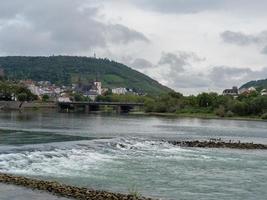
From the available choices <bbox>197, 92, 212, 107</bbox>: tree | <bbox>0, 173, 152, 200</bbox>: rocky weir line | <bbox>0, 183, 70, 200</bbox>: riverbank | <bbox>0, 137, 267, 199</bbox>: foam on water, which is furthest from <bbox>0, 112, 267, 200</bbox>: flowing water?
<bbox>197, 92, 212, 107</bbox>: tree

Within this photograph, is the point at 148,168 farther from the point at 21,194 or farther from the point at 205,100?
the point at 205,100

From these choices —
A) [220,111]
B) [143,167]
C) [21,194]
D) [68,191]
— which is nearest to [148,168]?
[143,167]

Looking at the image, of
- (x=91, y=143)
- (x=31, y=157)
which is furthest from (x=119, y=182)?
(x=91, y=143)

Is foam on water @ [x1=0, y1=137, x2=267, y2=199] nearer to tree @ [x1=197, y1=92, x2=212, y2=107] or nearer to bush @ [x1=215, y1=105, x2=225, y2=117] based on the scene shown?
bush @ [x1=215, y1=105, x2=225, y2=117]

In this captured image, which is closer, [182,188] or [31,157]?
[182,188]

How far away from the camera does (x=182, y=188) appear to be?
100 ft

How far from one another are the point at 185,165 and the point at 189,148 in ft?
56.1

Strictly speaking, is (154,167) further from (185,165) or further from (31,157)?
(31,157)

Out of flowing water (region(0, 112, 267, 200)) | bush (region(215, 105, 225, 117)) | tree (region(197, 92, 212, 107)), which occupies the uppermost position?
tree (region(197, 92, 212, 107))

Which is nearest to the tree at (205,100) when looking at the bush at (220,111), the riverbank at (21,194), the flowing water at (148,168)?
the bush at (220,111)

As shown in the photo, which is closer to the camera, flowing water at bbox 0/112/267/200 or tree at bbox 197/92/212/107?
flowing water at bbox 0/112/267/200

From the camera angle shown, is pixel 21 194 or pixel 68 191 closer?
pixel 21 194

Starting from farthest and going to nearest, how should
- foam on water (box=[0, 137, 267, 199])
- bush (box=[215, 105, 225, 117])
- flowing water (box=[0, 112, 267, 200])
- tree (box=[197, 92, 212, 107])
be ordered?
tree (box=[197, 92, 212, 107]) < bush (box=[215, 105, 225, 117]) < foam on water (box=[0, 137, 267, 199]) < flowing water (box=[0, 112, 267, 200])

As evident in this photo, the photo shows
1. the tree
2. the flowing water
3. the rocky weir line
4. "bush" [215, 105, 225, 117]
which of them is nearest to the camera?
the rocky weir line
